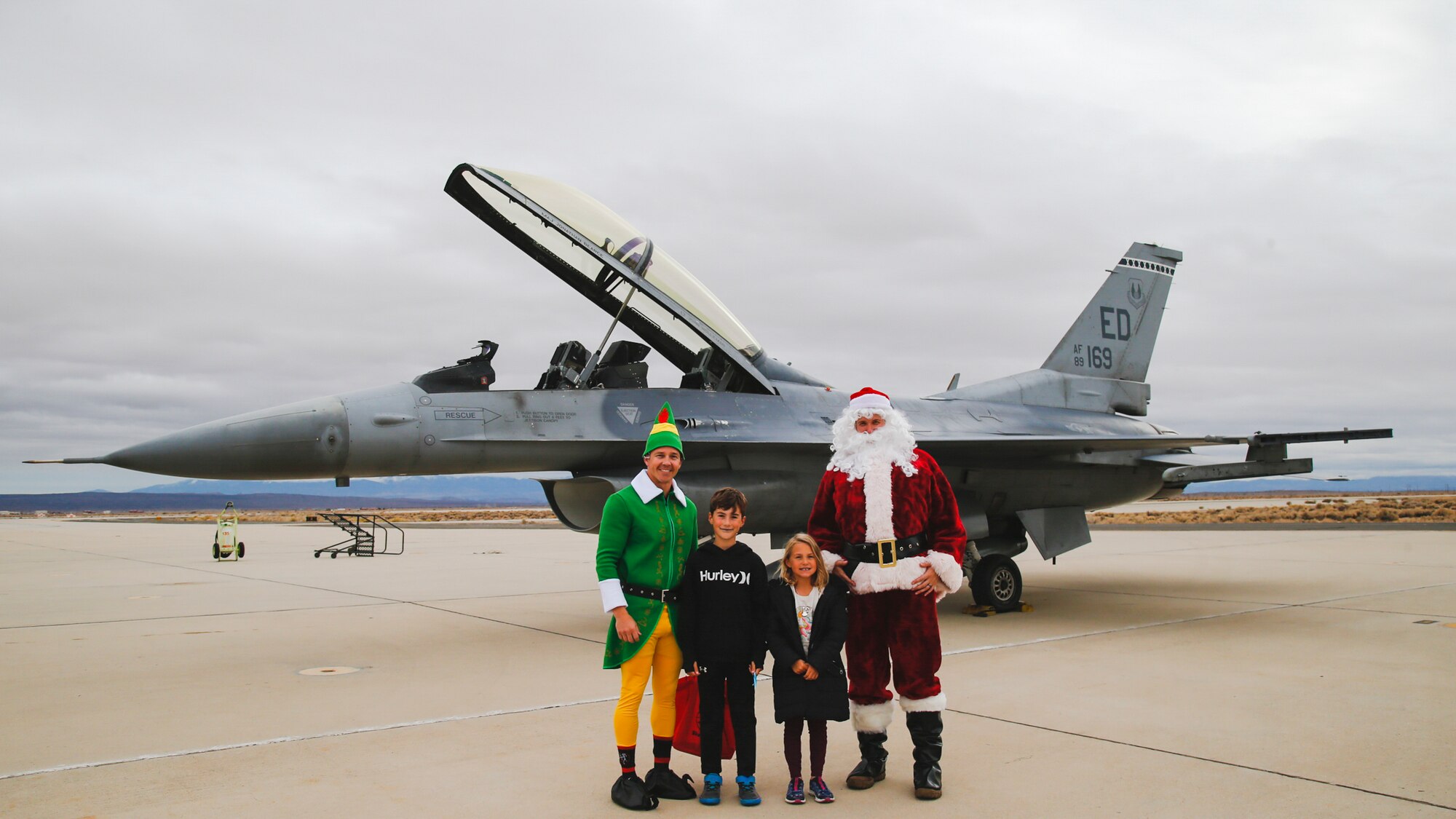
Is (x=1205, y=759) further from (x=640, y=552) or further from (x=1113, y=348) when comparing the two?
(x=1113, y=348)

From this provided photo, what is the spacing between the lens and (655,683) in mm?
3865

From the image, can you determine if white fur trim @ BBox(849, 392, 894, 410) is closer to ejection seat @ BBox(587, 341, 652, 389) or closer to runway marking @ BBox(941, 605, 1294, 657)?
runway marking @ BBox(941, 605, 1294, 657)

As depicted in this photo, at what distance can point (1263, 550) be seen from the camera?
16.5m

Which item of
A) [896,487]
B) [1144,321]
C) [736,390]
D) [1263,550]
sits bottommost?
[1263,550]

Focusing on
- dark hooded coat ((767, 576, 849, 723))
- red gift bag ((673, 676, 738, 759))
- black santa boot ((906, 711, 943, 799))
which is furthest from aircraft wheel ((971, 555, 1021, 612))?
red gift bag ((673, 676, 738, 759))

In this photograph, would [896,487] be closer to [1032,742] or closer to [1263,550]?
[1032,742]

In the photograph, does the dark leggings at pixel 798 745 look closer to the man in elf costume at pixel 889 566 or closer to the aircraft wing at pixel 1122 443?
the man in elf costume at pixel 889 566

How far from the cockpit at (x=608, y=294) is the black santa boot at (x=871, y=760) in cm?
507

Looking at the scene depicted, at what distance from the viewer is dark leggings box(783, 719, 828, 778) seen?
3605 millimetres

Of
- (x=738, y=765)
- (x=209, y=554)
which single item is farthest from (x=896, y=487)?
(x=209, y=554)

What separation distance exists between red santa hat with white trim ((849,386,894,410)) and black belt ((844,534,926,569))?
638 millimetres

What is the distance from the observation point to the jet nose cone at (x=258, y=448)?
6738mm

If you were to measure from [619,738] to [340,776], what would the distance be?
1249mm

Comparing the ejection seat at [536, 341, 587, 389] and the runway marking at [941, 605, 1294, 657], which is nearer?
the runway marking at [941, 605, 1294, 657]
